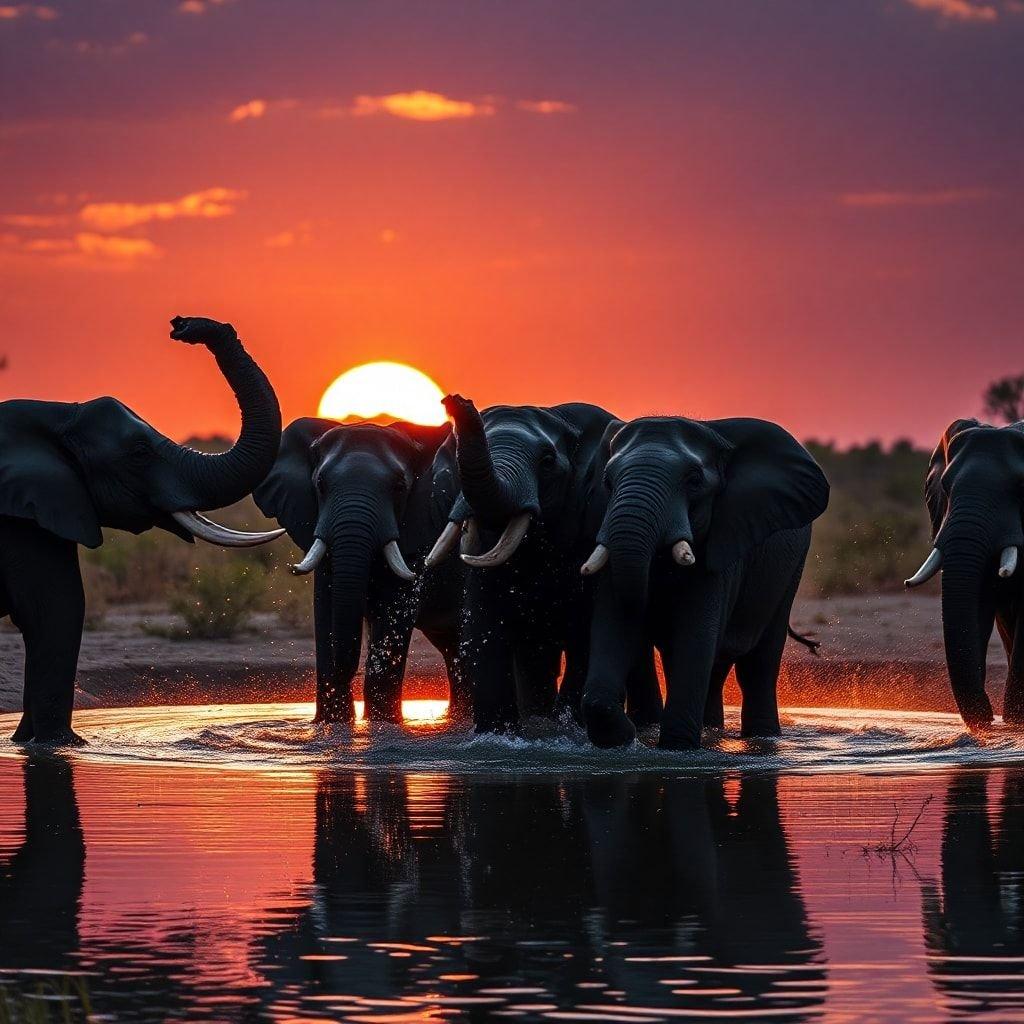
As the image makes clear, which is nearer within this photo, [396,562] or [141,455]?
[141,455]

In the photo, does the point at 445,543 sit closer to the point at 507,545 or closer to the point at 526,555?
the point at 526,555

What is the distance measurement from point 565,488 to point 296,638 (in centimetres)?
1350

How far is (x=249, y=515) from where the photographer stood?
55000mm

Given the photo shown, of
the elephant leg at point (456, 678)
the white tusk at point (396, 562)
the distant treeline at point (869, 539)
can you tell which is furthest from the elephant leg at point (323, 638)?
the distant treeline at point (869, 539)

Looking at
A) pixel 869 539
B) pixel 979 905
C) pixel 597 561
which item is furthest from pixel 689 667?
pixel 869 539

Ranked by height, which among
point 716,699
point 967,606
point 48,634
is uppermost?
point 967,606

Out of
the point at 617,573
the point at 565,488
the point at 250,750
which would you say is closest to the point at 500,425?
the point at 565,488

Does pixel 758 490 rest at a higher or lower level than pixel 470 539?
higher

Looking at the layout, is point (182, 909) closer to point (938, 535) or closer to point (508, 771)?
A: point (508, 771)

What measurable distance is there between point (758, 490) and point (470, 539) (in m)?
1.77

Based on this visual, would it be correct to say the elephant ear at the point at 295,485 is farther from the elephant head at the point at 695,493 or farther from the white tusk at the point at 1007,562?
the white tusk at the point at 1007,562

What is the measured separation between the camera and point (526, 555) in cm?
1516

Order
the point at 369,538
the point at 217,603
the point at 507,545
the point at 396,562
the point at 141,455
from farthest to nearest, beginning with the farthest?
1. the point at 217,603
2. the point at 396,562
3. the point at 369,538
4. the point at 141,455
5. the point at 507,545

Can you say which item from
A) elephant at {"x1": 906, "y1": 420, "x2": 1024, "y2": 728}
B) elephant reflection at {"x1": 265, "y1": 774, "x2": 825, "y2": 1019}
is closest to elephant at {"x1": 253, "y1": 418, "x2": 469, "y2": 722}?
elephant at {"x1": 906, "y1": 420, "x2": 1024, "y2": 728}
